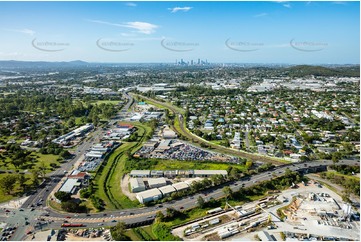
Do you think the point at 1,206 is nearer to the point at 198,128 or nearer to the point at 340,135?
the point at 198,128

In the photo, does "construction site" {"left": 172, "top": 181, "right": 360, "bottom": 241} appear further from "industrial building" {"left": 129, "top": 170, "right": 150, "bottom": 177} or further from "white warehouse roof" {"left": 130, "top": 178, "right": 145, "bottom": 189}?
"industrial building" {"left": 129, "top": 170, "right": 150, "bottom": 177}


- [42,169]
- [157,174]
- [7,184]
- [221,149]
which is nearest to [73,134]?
[42,169]

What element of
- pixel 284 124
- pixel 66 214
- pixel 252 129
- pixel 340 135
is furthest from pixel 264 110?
pixel 66 214

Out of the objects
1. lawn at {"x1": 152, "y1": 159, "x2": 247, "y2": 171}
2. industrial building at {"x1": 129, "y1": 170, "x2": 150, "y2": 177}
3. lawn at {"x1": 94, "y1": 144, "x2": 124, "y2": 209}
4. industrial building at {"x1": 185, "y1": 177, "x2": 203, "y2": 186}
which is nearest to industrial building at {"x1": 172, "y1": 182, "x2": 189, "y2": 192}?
industrial building at {"x1": 185, "y1": 177, "x2": 203, "y2": 186}

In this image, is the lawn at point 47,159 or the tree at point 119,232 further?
the lawn at point 47,159

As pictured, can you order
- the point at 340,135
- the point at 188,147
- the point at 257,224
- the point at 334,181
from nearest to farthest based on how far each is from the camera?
the point at 257,224
the point at 334,181
the point at 188,147
the point at 340,135

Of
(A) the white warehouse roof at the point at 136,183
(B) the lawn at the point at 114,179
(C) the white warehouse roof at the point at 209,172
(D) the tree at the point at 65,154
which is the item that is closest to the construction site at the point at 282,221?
(C) the white warehouse roof at the point at 209,172

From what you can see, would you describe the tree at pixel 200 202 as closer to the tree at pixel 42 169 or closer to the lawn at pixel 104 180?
the lawn at pixel 104 180
